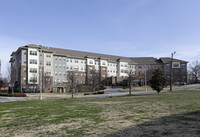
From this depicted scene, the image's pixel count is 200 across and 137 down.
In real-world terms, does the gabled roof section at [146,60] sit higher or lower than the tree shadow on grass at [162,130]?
higher

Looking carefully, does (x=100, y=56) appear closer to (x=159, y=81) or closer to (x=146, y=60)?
(x=146, y=60)

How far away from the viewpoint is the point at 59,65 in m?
65.2

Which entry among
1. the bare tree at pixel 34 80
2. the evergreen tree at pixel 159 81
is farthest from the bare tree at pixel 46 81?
the evergreen tree at pixel 159 81

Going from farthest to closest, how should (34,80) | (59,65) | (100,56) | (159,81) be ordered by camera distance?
1. (100,56)
2. (59,65)
3. (34,80)
4. (159,81)

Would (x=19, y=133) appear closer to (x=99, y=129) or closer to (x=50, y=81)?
(x=99, y=129)

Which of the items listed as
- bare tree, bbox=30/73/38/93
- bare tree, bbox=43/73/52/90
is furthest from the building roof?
bare tree, bbox=43/73/52/90

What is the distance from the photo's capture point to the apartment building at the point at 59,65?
5603 centimetres

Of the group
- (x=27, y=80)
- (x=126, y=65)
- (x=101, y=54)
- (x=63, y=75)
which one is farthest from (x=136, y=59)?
(x=27, y=80)

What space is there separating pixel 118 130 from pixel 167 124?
221 centimetres

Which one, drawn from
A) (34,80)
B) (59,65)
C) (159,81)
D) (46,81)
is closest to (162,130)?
(159,81)

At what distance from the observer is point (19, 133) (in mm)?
6879

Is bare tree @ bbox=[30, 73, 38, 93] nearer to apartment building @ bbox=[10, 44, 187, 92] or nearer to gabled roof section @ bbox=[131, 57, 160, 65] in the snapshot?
apartment building @ bbox=[10, 44, 187, 92]

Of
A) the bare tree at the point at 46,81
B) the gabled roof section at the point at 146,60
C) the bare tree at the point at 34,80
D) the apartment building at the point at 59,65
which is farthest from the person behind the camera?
the gabled roof section at the point at 146,60

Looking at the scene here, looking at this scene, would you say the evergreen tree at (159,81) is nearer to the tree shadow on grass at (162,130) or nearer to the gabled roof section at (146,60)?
the tree shadow on grass at (162,130)
